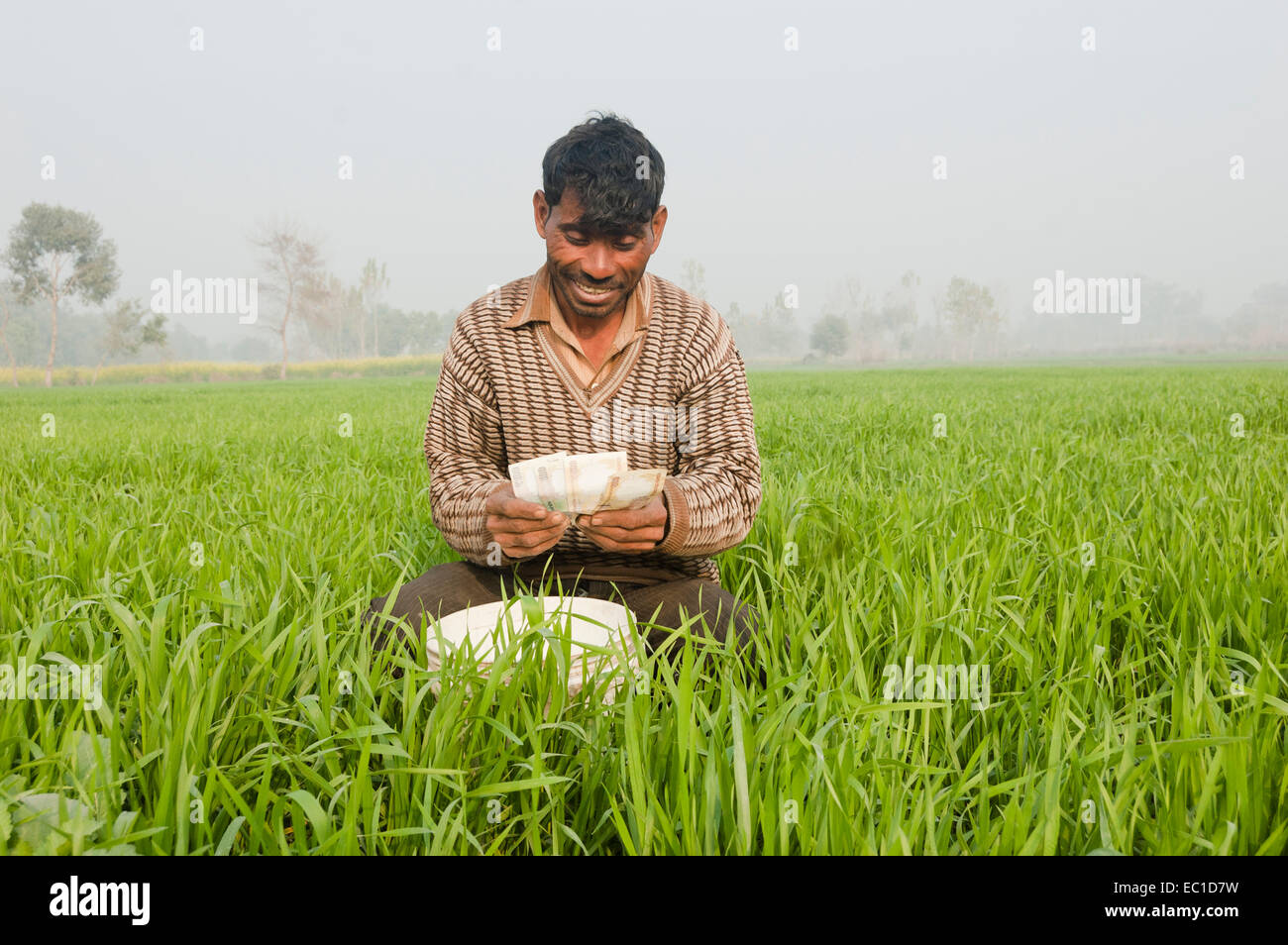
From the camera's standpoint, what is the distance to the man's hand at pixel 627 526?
1895mm

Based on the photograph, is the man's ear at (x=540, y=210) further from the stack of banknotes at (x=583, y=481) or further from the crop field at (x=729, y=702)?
the crop field at (x=729, y=702)

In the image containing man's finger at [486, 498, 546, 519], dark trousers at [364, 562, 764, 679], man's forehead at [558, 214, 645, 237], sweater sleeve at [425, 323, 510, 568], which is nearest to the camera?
man's finger at [486, 498, 546, 519]

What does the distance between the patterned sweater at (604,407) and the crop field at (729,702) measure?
0.34m

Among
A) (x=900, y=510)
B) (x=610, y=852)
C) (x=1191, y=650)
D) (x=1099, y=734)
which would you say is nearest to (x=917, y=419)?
(x=900, y=510)

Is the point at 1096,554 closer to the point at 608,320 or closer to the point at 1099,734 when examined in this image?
the point at 1099,734

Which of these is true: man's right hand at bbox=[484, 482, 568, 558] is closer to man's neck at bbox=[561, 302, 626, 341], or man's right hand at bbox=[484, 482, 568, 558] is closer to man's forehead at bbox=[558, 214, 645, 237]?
man's neck at bbox=[561, 302, 626, 341]

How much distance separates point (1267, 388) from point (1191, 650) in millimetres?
10990

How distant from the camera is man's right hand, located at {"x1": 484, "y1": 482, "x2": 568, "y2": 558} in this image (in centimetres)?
181

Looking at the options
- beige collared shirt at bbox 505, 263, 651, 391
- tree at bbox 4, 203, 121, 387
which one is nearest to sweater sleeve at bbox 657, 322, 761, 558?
beige collared shirt at bbox 505, 263, 651, 391

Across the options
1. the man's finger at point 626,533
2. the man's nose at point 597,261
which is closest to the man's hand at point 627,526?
the man's finger at point 626,533

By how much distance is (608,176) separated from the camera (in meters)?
Answer: 1.87

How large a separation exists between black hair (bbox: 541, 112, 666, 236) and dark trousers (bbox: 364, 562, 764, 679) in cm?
85

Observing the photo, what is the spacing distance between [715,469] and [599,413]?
34 centimetres

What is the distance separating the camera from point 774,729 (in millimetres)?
1384
